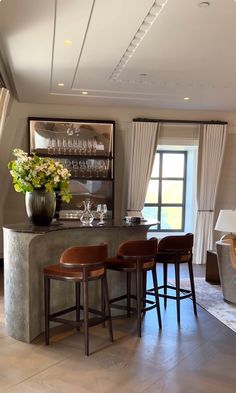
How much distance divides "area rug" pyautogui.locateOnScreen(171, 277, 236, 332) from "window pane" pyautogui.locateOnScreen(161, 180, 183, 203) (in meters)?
2.86

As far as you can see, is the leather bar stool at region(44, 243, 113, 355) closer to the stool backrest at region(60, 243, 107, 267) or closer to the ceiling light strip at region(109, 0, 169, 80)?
the stool backrest at region(60, 243, 107, 267)

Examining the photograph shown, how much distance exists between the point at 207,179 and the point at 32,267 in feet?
16.6

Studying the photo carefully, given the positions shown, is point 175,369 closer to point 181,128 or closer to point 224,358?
point 224,358

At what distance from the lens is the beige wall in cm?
733

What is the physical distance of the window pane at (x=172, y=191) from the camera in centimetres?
894

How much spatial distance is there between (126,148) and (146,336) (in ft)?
14.8

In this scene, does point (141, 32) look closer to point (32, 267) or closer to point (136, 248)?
point (136, 248)

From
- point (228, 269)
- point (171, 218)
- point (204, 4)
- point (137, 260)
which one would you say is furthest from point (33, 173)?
point (171, 218)

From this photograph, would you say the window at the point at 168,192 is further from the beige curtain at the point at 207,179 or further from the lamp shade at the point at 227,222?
the lamp shade at the point at 227,222

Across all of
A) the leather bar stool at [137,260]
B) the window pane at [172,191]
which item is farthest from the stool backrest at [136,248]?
the window pane at [172,191]

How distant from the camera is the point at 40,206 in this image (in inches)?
159

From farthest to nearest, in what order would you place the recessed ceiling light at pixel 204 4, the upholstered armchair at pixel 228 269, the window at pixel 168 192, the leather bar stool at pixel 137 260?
the window at pixel 168 192 → the upholstered armchair at pixel 228 269 → the leather bar stool at pixel 137 260 → the recessed ceiling light at pixel 204 4

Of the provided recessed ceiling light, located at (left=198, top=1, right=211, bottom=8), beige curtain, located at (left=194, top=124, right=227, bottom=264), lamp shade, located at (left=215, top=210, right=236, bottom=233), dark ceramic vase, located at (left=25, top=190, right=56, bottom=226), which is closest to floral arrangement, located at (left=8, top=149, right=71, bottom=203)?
dark ceramic vase, located at (left=25, top=190, right=56, bottom=226)

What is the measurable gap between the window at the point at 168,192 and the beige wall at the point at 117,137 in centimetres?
114
